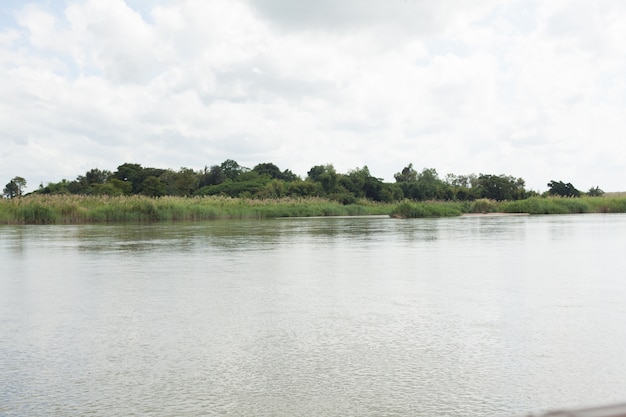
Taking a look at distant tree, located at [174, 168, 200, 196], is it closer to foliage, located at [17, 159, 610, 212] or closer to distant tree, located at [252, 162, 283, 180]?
foliage, located at [17, 159, 610, 212]

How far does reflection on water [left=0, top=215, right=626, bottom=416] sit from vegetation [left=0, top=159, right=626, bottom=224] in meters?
20.7

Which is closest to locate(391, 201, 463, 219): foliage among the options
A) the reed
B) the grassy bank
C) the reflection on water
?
the grassy bank

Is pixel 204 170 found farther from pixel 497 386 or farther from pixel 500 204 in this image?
pixel 497 386

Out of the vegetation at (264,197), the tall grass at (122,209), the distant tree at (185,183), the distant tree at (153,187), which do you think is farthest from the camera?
the distant tree at (185,183)

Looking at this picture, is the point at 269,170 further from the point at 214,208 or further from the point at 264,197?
the point at 214,208

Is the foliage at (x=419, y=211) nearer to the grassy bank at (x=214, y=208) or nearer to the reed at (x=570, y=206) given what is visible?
the grassy bank at (x=214, y=208)

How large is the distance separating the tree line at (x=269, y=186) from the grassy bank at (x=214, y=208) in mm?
9512

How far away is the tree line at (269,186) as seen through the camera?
57438mm

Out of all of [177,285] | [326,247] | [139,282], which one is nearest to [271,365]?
[177,285]

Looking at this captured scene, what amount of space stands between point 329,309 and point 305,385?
2.27m

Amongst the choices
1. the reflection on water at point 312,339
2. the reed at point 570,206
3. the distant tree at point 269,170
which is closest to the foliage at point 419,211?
the reed at point 570,206

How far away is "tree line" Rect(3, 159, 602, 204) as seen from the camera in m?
57.4

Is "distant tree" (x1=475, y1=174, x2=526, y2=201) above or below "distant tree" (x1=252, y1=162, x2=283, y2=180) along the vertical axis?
below

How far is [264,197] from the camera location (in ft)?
175
